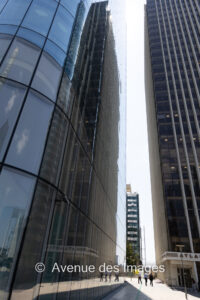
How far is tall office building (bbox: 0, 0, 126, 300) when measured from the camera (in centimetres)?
574

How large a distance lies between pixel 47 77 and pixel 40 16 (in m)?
3.88

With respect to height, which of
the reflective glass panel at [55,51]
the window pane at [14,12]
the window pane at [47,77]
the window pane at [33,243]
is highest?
the window pane at [14,12]

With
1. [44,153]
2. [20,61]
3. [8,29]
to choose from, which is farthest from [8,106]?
[8,29]

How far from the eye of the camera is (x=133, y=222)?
121438 mm

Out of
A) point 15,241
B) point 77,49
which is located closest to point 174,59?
point 77,49

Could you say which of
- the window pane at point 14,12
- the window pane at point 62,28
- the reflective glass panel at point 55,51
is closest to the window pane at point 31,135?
the reflective glass panel at point 55,51

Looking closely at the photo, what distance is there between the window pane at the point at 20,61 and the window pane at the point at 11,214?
4.05 metres

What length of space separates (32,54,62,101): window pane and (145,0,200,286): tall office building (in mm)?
31324

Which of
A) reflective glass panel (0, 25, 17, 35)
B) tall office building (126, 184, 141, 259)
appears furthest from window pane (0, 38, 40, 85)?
tall office building (126, 184, 141, 259)

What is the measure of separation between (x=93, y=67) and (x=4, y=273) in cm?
1547

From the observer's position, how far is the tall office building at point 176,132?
129 feet

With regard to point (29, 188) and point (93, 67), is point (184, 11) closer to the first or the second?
point (93, 67)

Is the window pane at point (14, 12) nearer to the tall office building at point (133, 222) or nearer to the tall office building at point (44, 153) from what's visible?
the tall office building at point (44, 153)

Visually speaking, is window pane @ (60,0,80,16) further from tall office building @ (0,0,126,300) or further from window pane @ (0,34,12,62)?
window pane @ (0,34,12,62)
